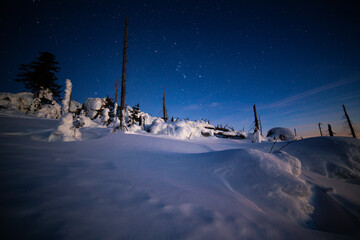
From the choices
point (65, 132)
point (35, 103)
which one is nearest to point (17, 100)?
point (35, 103)

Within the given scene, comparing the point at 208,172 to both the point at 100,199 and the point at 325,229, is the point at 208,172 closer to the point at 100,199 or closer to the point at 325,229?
the point at 325,229

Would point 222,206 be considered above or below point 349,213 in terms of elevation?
above

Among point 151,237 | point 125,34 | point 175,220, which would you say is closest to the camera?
point 151,237

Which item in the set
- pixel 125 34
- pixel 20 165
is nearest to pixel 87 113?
pixel 125 34

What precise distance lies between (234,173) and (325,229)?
2.64ft

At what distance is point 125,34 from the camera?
796cm

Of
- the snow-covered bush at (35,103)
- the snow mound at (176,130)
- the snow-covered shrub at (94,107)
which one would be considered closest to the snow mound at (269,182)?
the snow mound at (176,130)

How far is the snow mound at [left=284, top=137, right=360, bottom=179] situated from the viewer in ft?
7.91

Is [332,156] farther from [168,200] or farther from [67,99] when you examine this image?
[67,99]

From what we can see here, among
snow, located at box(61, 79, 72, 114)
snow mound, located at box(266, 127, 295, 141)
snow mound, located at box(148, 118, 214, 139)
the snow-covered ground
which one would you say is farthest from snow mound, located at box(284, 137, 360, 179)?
snow, located at box(61, 79, 72, 114)

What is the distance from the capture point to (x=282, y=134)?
1758 centimetres

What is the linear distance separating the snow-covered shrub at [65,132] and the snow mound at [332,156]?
643 centimetres

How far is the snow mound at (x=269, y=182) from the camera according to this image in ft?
3.90

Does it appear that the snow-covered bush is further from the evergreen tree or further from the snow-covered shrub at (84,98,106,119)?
the snow-covered shrub at (84,98,106,119)
